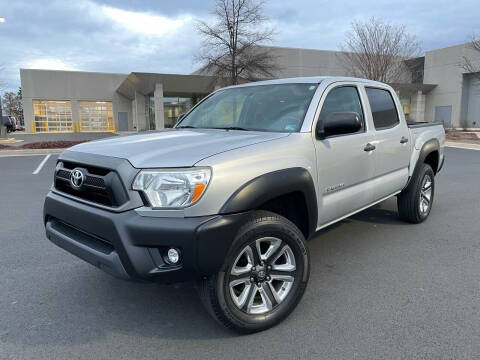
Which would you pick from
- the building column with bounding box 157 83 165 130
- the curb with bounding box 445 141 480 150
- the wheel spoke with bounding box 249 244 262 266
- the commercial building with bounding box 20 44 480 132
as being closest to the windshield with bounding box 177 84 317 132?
the wheel spoke with bounding box 249 244 262 266

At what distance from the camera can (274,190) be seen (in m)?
2.73

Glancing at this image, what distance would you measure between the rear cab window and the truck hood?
1646 mm

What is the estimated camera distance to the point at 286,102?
357 cm

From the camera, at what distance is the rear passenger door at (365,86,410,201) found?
13.5 feet

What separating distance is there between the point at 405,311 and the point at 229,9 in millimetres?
18524

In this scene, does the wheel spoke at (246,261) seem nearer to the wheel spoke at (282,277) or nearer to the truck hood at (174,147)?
the wheel spoke at (282,277)

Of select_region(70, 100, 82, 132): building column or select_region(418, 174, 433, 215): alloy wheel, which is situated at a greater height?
select_region(70, 100, 82, 132): building column

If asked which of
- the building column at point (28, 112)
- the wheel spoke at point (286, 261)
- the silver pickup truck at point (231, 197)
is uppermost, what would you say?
the building column at point (28, 112)

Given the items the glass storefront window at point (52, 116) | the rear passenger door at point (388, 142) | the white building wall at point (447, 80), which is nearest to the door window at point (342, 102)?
the rear passenger door at point (388, 142)

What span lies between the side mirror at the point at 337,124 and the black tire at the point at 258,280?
3.04ft

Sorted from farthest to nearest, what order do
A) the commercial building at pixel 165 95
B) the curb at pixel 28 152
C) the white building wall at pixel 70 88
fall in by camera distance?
the white building wall at pixel 70 88 → the commercial building at pixel 165 95 → the curb at pixel 28 152

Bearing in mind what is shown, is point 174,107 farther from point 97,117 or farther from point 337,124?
point 337,124

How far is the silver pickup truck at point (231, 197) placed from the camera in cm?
238

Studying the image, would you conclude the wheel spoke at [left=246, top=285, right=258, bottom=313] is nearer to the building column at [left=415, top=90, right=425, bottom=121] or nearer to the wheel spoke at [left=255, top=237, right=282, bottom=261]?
the wheel spoke at [left=255, top=237, right=282, bottom=261]
